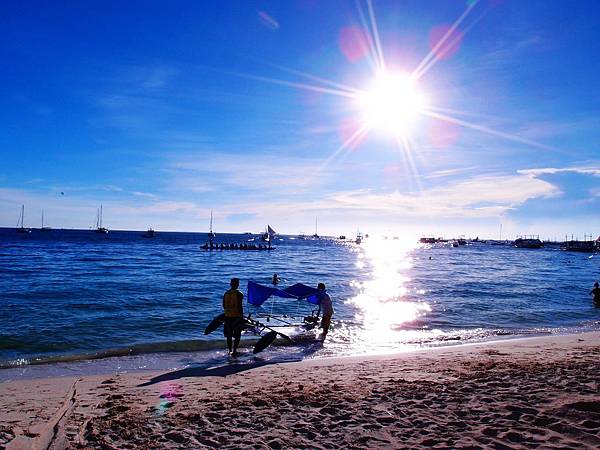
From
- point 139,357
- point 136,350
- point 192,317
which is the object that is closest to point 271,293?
point 192,317

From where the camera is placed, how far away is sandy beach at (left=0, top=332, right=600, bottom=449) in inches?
240

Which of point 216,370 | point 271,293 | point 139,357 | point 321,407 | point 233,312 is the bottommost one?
point 139,357

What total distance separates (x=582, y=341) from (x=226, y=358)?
1180cm

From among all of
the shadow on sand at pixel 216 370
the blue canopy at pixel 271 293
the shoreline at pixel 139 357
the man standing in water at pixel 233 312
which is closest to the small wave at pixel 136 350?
the shoreline at pixel 139 357

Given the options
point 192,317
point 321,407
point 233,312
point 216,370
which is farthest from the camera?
point 192,317

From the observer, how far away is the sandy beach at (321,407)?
20.0 feet

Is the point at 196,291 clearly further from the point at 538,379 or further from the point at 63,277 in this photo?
the point at 538,379

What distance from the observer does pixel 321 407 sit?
749 cm

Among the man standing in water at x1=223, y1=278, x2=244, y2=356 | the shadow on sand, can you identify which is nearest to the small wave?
the man standing in water at x1=223, y1=278, x2=244, y2=356

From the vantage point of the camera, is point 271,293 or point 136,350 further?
point 271,293

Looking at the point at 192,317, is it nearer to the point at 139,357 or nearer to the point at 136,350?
the point at 136,350

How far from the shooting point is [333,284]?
36125 millimetres

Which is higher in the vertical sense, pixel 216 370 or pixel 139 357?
pixel 216 370

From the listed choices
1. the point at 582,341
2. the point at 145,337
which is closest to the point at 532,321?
the point at 582,341
